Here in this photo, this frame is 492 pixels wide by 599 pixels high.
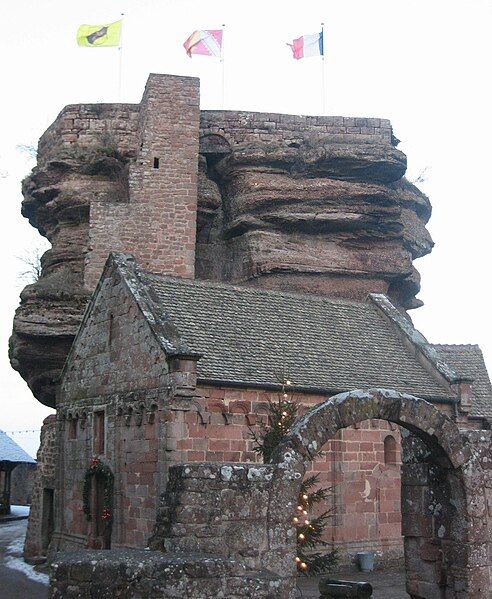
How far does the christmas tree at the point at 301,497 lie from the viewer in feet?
50.8

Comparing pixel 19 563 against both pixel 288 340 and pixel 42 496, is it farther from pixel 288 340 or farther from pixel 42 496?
pixel 288 340

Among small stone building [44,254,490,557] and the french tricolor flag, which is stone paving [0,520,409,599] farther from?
the french tricolor flag

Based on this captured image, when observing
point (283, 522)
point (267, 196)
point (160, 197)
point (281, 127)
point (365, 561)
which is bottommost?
point (365, 561)

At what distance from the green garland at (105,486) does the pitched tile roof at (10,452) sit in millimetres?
21992

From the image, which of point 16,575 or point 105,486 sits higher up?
point 105,486

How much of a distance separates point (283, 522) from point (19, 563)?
1769cm

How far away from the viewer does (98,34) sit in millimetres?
34656

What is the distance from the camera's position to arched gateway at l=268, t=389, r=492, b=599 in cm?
1088

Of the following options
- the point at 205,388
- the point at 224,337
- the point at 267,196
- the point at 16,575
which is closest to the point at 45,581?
the point at 16,575

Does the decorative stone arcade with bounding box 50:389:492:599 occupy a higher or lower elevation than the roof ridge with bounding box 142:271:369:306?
lower

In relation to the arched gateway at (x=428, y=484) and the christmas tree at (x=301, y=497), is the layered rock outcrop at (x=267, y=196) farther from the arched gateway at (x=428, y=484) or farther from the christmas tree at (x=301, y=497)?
the arched gateway at (x=428, y=484)

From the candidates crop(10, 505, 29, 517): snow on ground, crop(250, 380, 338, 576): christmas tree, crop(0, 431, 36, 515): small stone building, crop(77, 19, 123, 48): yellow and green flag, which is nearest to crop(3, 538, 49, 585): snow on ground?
crop(250, 380, 338, 576): christmas tree

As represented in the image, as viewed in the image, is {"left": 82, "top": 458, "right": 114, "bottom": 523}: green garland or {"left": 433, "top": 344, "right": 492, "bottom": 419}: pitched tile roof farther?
{"left": 433, "top": 344, "right": 492, "bottom": 419}: pitched tile roof

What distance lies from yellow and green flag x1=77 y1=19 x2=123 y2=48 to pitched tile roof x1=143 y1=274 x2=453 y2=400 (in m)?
15.6
